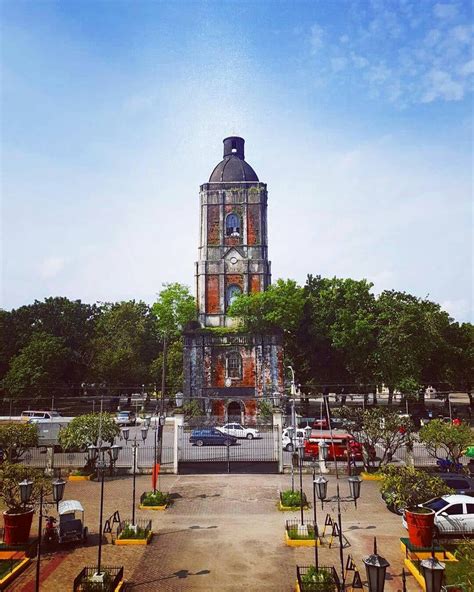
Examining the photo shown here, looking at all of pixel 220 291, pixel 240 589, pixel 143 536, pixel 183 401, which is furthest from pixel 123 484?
pixel 220 291

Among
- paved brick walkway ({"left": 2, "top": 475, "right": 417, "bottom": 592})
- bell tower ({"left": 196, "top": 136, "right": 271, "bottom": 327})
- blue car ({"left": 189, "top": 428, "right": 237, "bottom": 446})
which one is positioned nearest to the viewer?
paved brick walkway ({"left": 2, "top": 475, "right": 417, "bottom": 592})

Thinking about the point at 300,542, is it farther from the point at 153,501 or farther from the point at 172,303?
the point at 172,303

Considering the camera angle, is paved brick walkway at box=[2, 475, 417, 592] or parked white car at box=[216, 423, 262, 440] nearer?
paved brick walkway at box=[2, 475, 417, 592]

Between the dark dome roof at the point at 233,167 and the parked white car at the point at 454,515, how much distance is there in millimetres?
34819

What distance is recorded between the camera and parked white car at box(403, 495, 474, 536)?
1473 centimetres

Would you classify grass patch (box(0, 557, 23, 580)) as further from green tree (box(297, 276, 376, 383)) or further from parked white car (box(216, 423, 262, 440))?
green tree (box(297, 276, 376, 383))

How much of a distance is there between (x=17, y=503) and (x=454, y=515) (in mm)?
12784

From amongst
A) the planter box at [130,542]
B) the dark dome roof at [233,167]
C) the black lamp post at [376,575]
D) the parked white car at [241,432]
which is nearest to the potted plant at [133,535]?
the planter box at [130,542]

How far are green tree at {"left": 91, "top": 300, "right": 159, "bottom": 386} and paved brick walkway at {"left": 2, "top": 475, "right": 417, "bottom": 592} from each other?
37293 millimetres

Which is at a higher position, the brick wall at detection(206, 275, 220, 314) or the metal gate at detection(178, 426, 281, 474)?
the brick wall at detection(206, 275, 220, 314)

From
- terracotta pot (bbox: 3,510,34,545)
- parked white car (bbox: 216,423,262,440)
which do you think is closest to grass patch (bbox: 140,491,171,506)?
terracotta pot (bbox: 3,510,34,545)

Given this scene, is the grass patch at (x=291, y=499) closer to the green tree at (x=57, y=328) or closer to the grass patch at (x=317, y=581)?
the grass patch at (x=317, y=581)

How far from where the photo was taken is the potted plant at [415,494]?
13.4 metres

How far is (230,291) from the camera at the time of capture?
145 ft
